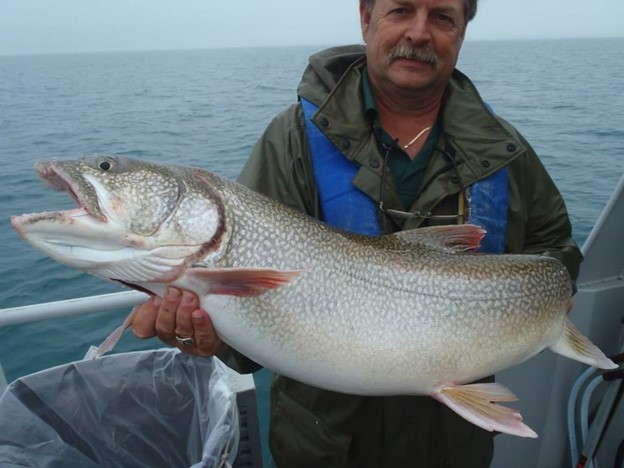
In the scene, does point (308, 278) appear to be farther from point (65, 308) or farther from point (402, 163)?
point (65, 308)

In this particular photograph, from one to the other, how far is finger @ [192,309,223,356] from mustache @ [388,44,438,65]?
1496 mm

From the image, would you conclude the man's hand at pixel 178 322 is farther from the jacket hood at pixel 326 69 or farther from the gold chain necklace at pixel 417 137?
the gold chain necklace at pixel 417 137

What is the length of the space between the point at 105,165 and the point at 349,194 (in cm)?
107

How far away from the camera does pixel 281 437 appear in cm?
274

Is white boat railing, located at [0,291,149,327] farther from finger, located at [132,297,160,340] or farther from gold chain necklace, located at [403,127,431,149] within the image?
gold chain necklace, located at [403,127,431,149]

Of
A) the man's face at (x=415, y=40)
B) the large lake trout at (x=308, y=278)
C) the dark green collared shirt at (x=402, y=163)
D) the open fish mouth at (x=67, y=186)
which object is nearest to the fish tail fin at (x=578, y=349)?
the large lake trout at (x=308, y=278)

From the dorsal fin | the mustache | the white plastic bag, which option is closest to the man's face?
the mustache

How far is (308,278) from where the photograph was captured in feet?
6.91

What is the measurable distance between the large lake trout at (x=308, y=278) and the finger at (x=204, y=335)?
36 millimetres

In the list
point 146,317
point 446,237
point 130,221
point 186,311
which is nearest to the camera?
point 130,221

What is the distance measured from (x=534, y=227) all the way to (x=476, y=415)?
113 cm

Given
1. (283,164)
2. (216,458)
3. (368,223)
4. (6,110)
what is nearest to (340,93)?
(283,164)

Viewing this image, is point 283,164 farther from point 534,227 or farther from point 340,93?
point 534,227

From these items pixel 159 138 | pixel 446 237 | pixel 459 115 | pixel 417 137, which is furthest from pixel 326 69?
pixel 159 138
